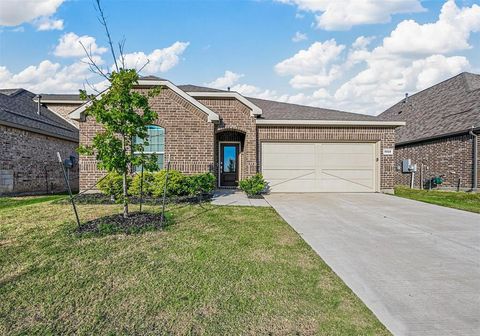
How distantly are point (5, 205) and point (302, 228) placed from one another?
945cm

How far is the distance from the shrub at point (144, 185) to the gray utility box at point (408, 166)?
14.3 meters

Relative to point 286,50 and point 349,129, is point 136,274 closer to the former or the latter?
point 349,129

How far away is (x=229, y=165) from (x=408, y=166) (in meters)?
10.5

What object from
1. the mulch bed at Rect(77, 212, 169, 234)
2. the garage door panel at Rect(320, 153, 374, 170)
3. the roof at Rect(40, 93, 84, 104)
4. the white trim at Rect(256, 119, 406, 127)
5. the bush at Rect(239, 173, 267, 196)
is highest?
the roof at Rect(40, 93, 84, 104)

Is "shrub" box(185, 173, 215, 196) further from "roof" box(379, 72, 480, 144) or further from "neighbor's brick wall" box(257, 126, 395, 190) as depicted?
"roof" box(379, 72, 480, 144)

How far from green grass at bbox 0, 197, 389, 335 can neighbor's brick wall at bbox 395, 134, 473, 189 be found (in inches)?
493

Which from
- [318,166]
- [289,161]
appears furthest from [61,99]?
[318,166]

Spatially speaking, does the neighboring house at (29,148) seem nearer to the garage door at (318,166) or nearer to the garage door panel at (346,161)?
the garage door at (318,166)

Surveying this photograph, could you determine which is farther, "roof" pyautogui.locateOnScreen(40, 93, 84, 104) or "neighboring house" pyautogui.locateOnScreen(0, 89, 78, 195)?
"roof" pyautogui.locateOnScreen(40, 93, 84, 104)

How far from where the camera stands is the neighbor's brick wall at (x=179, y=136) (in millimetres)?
11023

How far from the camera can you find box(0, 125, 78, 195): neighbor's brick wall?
11398 millimetres

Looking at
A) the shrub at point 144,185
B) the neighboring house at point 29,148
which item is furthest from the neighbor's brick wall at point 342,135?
the neighboring house at point 29,148

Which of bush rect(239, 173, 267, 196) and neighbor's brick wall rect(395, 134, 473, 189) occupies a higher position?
neighbor's brick wall rect(395, 134, 473, 189)

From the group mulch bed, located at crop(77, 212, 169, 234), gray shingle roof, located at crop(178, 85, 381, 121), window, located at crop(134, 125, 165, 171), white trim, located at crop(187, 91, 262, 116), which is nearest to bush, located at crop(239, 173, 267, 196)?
white trim, located at crop(187, 91, 262, 116)
